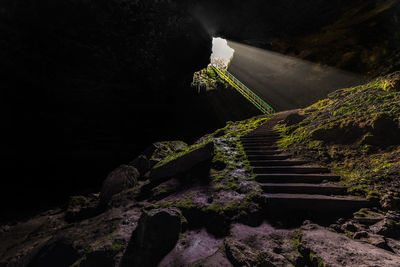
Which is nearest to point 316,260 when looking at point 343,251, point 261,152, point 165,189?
point 343,251

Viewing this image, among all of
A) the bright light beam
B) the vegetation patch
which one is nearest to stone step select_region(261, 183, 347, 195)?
the vegetation patch

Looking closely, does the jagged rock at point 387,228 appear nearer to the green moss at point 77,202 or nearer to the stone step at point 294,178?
the stone step at point 294,178

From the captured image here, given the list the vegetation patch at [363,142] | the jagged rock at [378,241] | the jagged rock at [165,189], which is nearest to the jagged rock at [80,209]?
the jagged rock at [165,189]

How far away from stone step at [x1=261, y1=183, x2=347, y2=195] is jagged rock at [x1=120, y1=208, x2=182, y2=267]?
1.68m

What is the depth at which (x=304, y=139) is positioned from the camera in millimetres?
4211

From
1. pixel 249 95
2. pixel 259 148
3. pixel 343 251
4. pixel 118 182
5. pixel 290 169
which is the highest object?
pixel 249 95

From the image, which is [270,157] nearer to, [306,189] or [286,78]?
[306,189]

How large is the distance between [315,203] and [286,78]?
14.5m

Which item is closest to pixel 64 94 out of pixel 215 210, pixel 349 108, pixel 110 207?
pixel 110 207

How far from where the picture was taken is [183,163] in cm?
407

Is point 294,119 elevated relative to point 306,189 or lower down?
elevated

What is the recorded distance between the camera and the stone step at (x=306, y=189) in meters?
2.46

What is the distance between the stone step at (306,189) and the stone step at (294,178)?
0.72 feet

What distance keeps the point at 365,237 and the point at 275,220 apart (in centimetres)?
89
